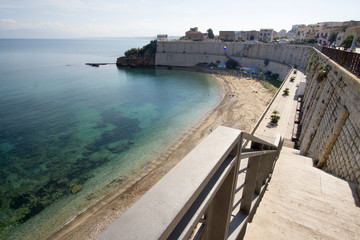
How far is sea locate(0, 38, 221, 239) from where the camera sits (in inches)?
599

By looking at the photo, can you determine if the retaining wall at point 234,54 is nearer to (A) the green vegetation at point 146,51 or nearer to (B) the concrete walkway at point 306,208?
(A) the green vegetation at point 146,51

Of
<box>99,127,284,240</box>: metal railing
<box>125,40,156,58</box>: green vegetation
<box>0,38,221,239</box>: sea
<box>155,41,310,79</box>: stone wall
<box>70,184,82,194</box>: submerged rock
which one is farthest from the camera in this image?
<box>125,40,156,58</box>: green vegetation

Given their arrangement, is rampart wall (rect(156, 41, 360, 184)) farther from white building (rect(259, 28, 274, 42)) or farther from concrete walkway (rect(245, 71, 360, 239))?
white building (rect(259, 28, 274, 42))

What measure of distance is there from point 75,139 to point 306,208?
26002 millimetres

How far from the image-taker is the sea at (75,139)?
599 inches

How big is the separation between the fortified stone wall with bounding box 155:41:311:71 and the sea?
73.5ft

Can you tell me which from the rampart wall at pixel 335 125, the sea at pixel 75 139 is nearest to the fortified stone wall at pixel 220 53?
the sea at pixel 75 139

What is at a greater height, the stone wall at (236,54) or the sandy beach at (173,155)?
the stone wall at (236,54)

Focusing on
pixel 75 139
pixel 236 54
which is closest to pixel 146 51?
pixel 236 54

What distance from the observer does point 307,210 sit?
19.2ft

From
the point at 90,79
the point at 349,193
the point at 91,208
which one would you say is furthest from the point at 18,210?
the point at 90,79

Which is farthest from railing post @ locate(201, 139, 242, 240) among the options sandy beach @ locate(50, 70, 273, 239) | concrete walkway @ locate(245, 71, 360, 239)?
sandy beach @ locate(50, 70, 273, 239)

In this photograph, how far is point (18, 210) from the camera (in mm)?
14773

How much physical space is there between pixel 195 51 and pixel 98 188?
7301cm
